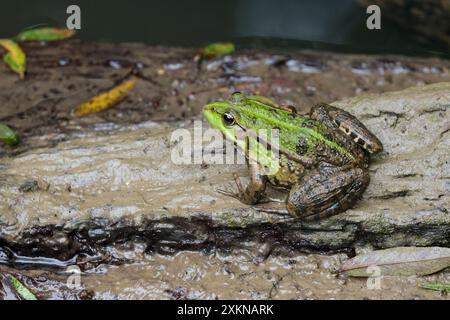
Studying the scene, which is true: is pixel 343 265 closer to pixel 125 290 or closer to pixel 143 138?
pixel 125 290

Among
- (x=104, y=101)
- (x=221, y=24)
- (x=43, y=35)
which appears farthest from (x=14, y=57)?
(x=221, y=24)

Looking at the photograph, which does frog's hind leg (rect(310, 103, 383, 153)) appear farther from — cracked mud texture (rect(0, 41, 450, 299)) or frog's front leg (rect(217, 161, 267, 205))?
frog's front leg (rect(217, 161, 267, 205))

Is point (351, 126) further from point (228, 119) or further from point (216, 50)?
point (216, 50)

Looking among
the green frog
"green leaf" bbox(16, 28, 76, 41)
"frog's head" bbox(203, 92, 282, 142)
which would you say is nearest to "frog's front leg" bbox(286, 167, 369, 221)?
the green frog

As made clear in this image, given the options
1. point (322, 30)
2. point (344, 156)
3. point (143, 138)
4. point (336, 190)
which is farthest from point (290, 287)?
point (322, 30)

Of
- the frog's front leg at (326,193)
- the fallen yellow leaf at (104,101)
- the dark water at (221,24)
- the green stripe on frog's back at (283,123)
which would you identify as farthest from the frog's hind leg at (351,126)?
the dark water at (221,24)

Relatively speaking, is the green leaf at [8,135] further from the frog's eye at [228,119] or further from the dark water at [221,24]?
the dark water at [221,24]
